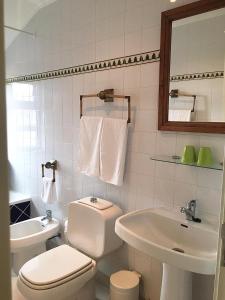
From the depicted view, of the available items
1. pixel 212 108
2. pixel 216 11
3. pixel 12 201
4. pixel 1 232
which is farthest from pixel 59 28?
pixel 1 232

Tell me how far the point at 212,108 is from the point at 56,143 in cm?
152

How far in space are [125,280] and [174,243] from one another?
20.1 inches

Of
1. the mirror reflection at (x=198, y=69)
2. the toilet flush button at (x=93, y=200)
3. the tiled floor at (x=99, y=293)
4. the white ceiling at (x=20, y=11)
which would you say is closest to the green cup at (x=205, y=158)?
the mirror reflection at (x=198, y=69)

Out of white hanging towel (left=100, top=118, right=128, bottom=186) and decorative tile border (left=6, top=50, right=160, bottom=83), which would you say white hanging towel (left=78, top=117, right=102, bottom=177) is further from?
decorative tile border (left=6, top=50, right=160, bottom=83)

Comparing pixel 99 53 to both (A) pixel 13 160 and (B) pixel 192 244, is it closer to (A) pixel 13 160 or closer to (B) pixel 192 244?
(B) pixel 192 244

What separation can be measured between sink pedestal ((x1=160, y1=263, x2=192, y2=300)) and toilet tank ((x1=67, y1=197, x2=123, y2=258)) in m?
0.54

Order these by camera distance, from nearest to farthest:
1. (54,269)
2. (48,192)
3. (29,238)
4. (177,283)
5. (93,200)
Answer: (177,283), (54,269), (93,200), (29,238), (48,192)

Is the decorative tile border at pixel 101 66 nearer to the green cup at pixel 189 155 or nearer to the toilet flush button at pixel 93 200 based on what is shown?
the green cup at pixel 189 155

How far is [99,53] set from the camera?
2012 mm

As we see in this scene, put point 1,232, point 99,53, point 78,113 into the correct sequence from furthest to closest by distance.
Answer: point 78,113
point 99,53
point 1,232

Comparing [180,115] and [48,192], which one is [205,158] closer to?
[180,115]

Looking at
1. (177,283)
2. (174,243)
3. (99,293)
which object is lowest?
(99,293)

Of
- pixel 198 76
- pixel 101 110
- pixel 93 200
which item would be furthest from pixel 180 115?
pixel 93 200

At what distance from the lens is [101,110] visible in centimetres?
207
